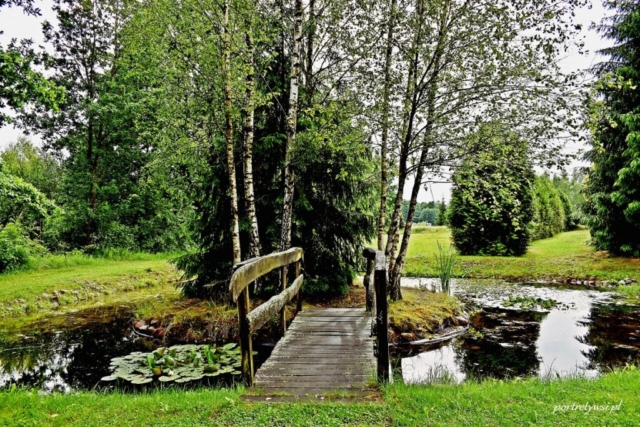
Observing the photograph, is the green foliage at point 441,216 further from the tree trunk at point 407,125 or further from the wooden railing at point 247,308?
the wooden railing at point 247,308

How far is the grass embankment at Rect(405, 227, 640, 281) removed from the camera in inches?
503

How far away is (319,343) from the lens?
4695 millimetres

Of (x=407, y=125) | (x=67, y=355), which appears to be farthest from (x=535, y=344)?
(x=67, y=355)

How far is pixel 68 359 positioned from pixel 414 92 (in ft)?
23.2

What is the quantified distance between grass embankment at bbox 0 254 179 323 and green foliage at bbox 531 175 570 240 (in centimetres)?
1747

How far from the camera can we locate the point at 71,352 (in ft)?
20.9

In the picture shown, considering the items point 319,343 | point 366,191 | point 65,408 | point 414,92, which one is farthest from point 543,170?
point 65,408

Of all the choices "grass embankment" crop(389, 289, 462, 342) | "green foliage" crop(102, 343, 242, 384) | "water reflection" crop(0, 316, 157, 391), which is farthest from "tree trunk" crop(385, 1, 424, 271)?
"water reflection" crop(0, 316, 157, 391)

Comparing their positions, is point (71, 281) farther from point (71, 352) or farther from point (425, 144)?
point (425, 144)

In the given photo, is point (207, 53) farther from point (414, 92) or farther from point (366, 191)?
point (366, 191)

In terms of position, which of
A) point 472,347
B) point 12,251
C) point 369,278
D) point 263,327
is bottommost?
point 472,347

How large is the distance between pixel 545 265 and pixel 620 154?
15.2ft

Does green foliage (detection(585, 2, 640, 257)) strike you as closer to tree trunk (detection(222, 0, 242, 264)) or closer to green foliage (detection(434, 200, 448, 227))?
green foliage (detection(434, 200, 448, 227))

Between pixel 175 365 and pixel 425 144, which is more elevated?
pixel 425 144
